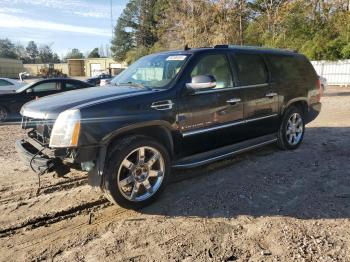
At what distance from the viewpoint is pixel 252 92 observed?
221 inches

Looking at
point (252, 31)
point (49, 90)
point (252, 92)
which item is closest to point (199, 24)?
point (252, 31)

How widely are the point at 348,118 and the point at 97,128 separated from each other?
8826mm

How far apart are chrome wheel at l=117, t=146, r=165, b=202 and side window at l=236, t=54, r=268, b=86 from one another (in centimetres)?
196

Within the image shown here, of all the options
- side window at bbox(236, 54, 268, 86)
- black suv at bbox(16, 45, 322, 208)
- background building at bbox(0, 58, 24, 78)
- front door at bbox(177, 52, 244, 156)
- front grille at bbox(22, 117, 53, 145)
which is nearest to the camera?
black suv at bbox(16, 45, 322, 208)

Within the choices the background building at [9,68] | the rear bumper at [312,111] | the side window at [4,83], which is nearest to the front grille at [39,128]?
the rear bumper at [312,111]

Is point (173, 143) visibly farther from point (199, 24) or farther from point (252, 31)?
point (252, 31)

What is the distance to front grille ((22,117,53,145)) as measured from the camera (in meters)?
4.03

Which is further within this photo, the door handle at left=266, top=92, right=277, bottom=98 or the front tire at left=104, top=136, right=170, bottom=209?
the door handle at left=266, top=92, right=277, bottom=98

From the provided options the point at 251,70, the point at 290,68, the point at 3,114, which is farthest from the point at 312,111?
the point at 3,114

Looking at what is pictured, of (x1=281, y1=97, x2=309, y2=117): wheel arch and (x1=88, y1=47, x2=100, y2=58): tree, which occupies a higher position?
(x1=88, y1=47, x2=100, y2=58): tree

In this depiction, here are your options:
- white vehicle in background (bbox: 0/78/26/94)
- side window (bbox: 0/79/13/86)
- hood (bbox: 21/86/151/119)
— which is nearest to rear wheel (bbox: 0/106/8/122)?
white vehicle in background (bbox: 0/78/26/94)

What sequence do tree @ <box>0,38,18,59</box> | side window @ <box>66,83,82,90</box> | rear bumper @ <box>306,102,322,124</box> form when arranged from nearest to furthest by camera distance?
rear bumper @ <box>306,102,322,124</box> < side window @ <box>66,83,82,90</box> < tree @ <box>0,38,18,59</box>

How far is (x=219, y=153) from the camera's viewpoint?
519 centimetres

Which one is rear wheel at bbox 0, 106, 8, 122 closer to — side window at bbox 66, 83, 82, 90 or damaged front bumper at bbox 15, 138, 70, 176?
side window at bbox 66, 83, 82, 90
